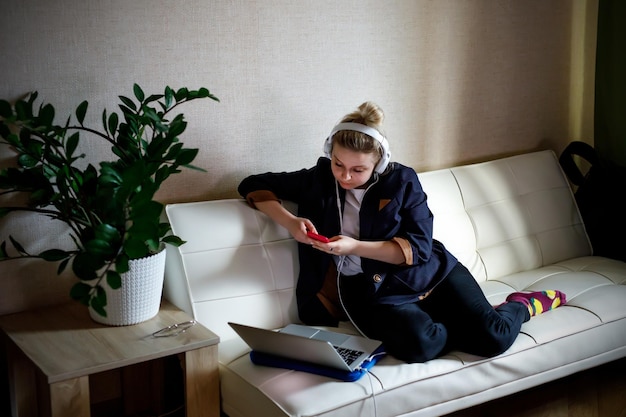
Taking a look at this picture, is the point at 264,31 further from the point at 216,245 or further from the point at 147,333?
the point at 147,333

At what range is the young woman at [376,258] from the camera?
2344 mm

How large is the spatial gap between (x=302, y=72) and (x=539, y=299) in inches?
43.9

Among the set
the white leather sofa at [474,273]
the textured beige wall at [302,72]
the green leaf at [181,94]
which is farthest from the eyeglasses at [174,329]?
the green leaf at [181,94]

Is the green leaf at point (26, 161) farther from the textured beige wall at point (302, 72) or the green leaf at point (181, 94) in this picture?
the green leaf at point (181, 94)

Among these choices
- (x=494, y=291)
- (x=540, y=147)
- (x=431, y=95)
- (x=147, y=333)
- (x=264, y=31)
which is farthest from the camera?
(x=540, y=147)

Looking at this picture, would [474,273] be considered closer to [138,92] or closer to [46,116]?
[138,92]

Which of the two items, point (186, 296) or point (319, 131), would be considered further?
point (319, 131)

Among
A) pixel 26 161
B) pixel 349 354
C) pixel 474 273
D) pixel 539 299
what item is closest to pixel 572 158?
pixel 474 273

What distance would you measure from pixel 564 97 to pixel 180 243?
6.73ft

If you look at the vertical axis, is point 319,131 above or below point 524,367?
above

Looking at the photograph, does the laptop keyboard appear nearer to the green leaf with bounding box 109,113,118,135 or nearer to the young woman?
the young woman

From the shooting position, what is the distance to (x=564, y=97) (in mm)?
3514

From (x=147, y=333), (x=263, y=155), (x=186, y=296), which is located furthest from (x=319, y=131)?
(x=147, y=333)

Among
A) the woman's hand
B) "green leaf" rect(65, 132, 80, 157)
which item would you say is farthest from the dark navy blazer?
"green leaf" rect(65, 132, 80, 157)
